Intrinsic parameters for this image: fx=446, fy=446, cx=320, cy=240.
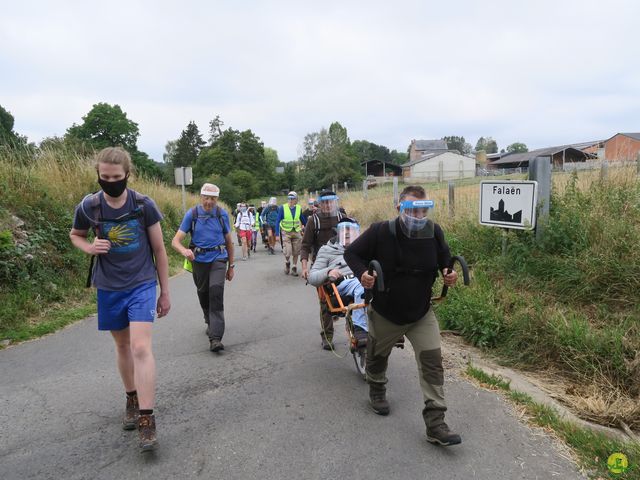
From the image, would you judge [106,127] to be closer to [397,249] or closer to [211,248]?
[211,248]

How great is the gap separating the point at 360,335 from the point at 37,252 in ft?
20.8

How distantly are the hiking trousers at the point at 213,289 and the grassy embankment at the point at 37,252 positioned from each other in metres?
2.33

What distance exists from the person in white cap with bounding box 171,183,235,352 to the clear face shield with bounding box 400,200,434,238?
2.80 metres

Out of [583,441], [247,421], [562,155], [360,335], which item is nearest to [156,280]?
[247,421]

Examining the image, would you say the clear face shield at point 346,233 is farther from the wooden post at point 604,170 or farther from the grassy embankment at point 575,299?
the wooden post at point 604,170

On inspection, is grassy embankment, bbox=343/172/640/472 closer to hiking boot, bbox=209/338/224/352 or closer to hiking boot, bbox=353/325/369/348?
hiking boot, bbox=353/325/369/348

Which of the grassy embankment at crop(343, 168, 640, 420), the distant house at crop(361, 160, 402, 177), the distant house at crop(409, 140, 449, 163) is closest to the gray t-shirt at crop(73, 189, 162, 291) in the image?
the grassy embankment at crop(343, 168, 640, 420)

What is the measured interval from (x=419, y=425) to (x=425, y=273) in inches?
48.9

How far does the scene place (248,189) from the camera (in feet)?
198

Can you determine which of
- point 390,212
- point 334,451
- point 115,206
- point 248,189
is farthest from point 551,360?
point 248,189

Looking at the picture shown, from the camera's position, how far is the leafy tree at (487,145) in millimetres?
161625

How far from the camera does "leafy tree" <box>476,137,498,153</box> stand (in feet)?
530

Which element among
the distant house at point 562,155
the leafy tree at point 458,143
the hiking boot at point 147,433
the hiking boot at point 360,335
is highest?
the leafy tree at point 458,143

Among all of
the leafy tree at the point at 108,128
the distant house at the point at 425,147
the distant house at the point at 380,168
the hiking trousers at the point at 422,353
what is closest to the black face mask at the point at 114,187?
the hiking trousers at the point at 422,353
